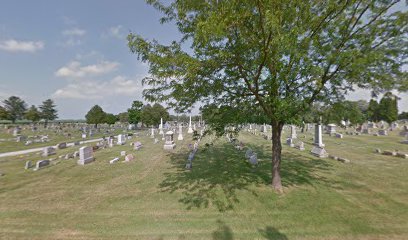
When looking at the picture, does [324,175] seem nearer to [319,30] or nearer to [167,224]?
[319,30]

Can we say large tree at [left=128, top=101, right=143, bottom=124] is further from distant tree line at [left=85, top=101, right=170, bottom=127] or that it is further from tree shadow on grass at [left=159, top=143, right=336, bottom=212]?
tree shadow on grass at [left=159, top=143, right=336, bottom=212]

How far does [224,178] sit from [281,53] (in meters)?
6.40

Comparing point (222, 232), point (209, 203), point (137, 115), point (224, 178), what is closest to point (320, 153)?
point (224, 178)

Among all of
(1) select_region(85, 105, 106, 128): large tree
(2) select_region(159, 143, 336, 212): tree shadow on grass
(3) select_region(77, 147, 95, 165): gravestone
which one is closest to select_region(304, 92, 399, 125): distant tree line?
(2) select_region(159, 143, 336, 212): tree shadow on grass

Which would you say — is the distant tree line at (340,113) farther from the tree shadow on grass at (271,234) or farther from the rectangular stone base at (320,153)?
the rectangular stone base at (320,153)

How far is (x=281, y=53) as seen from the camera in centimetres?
584

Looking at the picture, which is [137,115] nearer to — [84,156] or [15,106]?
[84,156]

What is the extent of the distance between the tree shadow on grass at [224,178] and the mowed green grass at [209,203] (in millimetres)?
44

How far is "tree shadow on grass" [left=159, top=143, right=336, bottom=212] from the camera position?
7.45 meters

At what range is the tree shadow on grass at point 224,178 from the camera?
24.5ft

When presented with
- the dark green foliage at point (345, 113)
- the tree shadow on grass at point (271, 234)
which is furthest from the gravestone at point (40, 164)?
the dark green foliage at point (345, 113)

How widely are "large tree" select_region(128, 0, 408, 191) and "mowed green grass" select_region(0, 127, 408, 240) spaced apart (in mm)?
3154

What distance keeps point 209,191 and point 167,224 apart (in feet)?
9.03

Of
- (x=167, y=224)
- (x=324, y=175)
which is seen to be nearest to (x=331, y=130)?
(x=324, y=175)
